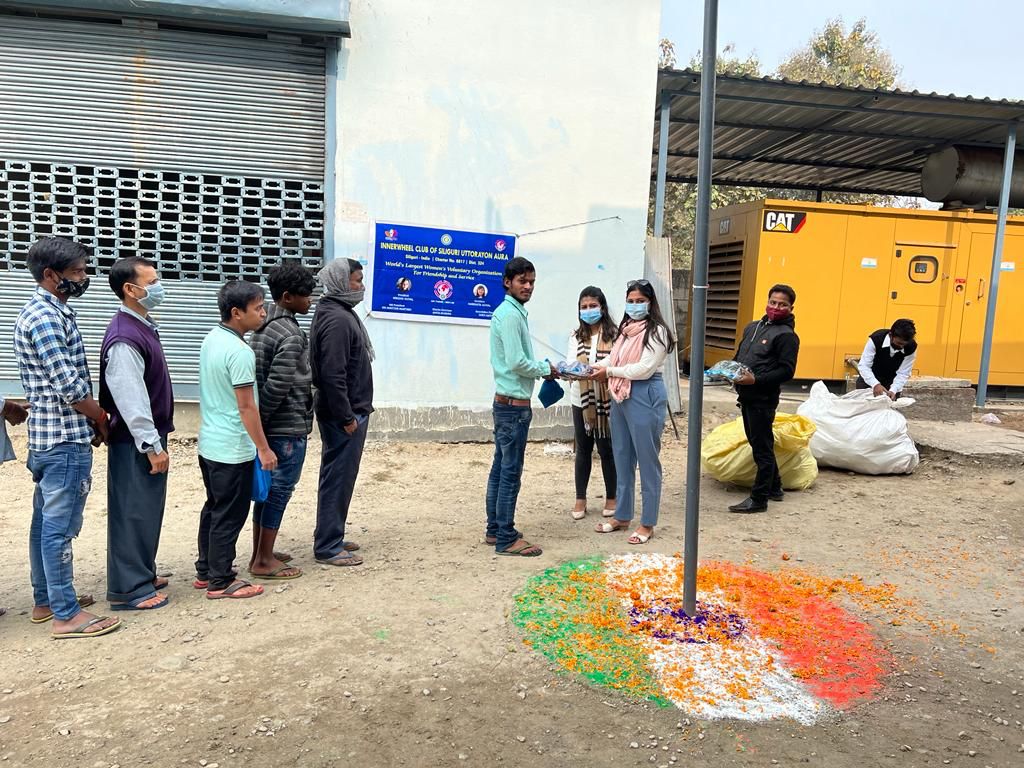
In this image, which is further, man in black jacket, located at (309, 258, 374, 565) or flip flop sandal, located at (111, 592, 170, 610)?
man in black jacket, located at (309, 258, 374, 565)

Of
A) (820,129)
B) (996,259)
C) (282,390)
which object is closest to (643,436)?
(282,390)

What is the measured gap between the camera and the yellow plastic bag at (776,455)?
5.70m

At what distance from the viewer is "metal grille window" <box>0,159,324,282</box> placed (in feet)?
20.9

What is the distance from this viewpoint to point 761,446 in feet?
17.5

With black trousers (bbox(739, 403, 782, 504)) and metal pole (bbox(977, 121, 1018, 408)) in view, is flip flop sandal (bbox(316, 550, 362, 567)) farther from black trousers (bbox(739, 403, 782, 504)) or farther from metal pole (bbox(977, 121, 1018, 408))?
metal pole (bbox(977, 121, 1018, 408))

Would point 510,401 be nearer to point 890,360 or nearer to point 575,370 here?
point 575,370

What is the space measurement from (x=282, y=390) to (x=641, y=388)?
6.97ft

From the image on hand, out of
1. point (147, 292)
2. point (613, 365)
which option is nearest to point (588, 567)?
point (613, 365)

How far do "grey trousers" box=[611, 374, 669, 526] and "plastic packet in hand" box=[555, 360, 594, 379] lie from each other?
0.28 meters

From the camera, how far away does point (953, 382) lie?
802 centimetres

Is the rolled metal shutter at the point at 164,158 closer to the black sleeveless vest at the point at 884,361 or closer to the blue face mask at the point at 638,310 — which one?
the blue face mask at the point at 638,310

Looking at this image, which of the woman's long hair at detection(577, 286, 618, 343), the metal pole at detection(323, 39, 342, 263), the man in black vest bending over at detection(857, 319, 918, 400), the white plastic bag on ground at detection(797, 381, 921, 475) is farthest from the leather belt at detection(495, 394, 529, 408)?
the man in black vest bending over at detection(857, 319, 918, 400)

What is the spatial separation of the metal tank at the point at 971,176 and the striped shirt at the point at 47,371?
32.7 feet

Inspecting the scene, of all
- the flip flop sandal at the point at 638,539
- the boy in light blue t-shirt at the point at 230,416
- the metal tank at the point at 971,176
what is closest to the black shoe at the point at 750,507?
the flip flop sandal at the point at 638,539
